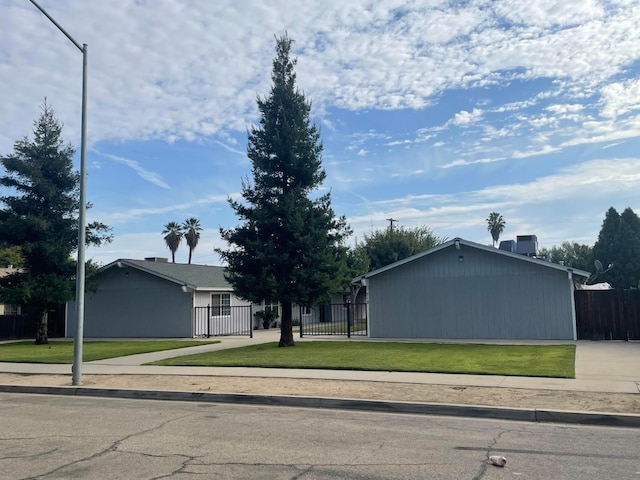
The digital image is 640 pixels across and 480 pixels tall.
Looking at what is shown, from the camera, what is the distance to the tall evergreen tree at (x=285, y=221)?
19781 mm

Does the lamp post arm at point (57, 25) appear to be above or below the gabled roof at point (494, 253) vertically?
above

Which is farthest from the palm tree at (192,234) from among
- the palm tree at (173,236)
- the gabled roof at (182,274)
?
the gabled roof at (182,274)

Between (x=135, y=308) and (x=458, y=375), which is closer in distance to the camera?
(x=458, y=375)

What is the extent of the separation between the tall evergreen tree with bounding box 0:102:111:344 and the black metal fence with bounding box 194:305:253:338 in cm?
625

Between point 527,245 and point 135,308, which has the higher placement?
point 527,245

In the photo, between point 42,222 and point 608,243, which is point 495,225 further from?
point 42,222

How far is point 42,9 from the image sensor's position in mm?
11727

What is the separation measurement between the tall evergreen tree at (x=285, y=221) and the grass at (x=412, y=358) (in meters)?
2.26

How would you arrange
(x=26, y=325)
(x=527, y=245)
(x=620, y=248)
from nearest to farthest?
(x=527, y=245)
(x=26, y=325)
(x=620, y=248)

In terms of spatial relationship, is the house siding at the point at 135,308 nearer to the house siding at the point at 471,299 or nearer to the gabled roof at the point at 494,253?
the gabled roof at the point at 494,253

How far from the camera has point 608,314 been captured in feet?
67.2

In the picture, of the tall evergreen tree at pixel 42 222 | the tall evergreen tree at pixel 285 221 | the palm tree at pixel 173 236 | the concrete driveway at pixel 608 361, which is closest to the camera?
the concrete driveway at pixel 608 361

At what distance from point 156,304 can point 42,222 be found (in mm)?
6969

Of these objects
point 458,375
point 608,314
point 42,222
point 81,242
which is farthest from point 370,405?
point 42,222
